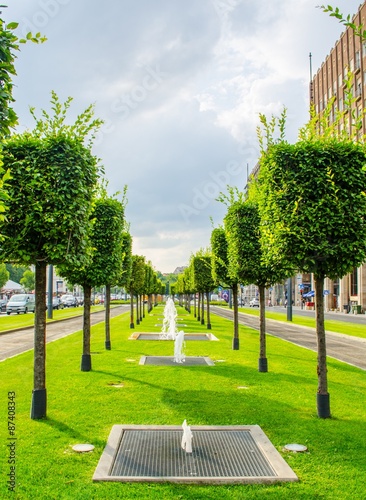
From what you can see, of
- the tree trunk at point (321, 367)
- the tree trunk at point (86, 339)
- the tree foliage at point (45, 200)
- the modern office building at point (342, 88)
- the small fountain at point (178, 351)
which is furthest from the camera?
the modern office building at point (342, 88)

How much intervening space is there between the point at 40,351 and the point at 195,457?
12.3 feet

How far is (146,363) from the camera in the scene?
1408 cm

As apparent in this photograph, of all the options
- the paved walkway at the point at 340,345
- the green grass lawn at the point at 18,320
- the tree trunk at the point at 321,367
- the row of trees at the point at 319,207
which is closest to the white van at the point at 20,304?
the green grass lawn at the point at 18,320

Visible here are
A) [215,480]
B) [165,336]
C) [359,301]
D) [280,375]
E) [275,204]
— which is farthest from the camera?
[359,301]

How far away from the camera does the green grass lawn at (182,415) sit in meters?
5.36

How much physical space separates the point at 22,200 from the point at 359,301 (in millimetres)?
53876

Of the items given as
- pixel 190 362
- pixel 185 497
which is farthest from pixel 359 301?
pixel 185 497

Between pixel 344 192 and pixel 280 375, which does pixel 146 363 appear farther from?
pixel 344 192

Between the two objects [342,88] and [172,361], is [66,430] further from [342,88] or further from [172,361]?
[342,88]

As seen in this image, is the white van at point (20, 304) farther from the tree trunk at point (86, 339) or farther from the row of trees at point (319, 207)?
the row of trees at point (319, 207)

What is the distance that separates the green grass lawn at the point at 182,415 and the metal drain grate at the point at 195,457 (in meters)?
0.16

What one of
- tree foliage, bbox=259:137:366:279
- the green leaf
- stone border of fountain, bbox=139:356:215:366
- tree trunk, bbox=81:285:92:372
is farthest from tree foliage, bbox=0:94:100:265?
stone border of fountain, bbox=139:356:215:366

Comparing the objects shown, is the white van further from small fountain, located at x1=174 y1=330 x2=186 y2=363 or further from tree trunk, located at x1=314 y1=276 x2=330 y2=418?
tree trunk, located at x1=314 y1=276 x2=330 y2=418

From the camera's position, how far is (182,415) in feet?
27.4
